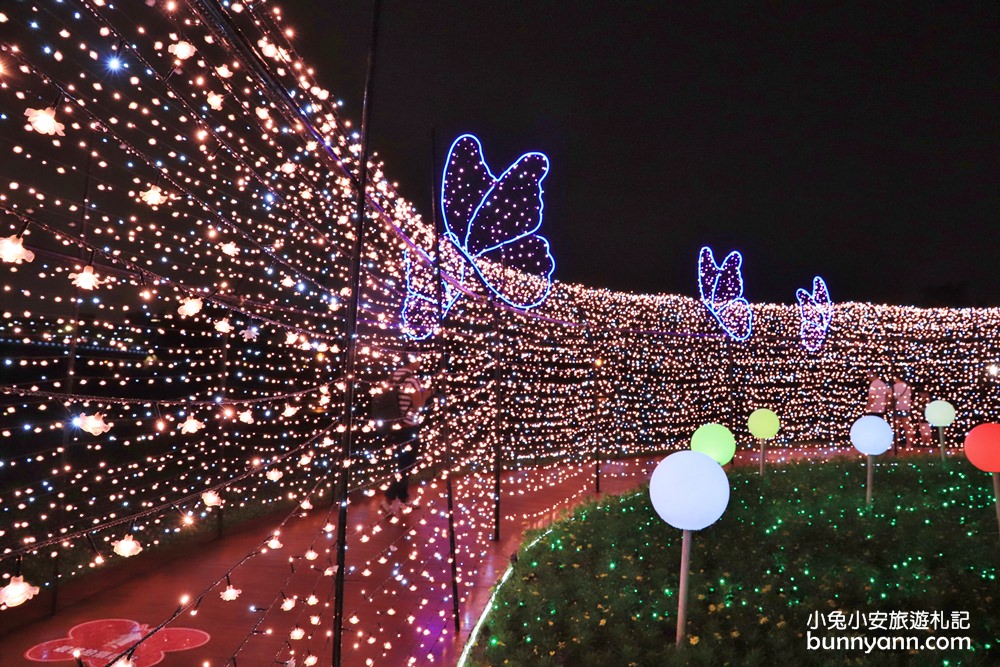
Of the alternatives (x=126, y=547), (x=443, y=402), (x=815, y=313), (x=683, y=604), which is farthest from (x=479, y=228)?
(x=815, y=313)

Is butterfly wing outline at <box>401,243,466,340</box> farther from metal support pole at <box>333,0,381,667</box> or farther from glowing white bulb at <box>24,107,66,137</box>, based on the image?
glowing white bulb at <box>24,107,66,137</box>

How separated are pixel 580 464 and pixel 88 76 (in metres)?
10.0

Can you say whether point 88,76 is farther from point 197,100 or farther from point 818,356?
point 818,356

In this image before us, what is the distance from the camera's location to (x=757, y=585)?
188 inches

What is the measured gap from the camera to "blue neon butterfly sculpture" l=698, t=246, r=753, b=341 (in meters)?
11.0

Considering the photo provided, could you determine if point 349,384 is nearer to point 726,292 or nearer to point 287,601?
point 287,601

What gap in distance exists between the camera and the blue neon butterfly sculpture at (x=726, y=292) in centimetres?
1099

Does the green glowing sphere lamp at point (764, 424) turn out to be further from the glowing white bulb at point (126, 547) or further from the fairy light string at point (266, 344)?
the glowing white bulb at point (126, 547)

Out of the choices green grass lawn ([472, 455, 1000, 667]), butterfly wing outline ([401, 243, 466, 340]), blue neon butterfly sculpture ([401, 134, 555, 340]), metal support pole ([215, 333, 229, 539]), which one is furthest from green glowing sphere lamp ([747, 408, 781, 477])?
metal support pole ([215, 333, 229, 539])

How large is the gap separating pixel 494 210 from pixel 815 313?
1002cm

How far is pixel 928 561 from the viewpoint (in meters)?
5.16

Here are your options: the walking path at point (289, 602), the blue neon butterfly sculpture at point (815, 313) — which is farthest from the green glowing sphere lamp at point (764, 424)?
the blue neon butterfly sculpture at point (815, 313)

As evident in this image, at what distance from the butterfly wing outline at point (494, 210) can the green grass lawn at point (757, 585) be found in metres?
2.49

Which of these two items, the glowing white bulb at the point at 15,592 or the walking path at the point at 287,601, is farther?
the walking path at the point at 287,601
